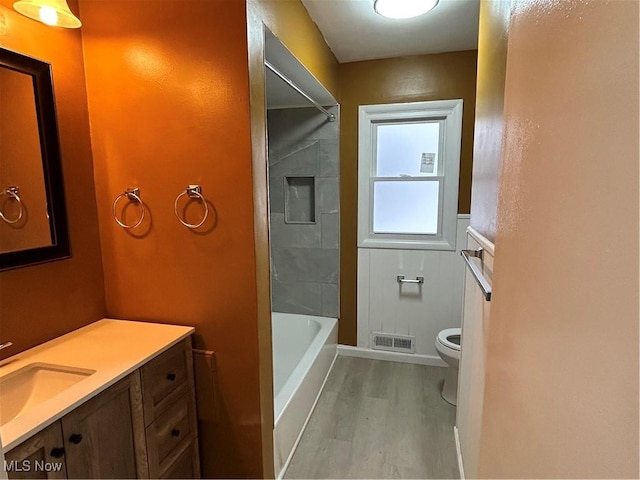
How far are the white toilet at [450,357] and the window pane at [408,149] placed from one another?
1.27m

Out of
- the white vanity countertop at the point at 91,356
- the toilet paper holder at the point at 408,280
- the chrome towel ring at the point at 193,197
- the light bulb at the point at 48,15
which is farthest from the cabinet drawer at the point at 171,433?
the toilet paper holder at the point at 408,280

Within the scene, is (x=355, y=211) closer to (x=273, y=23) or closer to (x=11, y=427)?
(x=273, y=23)

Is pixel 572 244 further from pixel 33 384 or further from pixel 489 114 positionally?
pixel 33 384

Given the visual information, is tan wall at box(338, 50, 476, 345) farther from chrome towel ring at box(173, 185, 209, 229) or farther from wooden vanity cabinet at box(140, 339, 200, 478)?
wooden vanity cabinet at box(140, 339, 200, 478)

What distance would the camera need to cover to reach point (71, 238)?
1491mm

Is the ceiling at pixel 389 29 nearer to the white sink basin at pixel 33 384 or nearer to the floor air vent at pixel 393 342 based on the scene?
the white sink basin at pixel 33 384

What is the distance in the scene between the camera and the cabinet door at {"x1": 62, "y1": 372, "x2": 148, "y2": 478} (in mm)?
1028

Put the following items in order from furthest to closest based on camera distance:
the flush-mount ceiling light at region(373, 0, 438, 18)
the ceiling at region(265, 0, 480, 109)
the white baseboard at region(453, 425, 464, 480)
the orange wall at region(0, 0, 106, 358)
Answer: the ceiling at region(265, 0, 480, 109) < the flush-mount ceiling light at region(373, 0, 438, 18) < the white baseboard at region(453, 425, 464, 480) < the orange wall at region(0, 0, 106, 358)

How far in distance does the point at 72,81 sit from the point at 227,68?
70cm

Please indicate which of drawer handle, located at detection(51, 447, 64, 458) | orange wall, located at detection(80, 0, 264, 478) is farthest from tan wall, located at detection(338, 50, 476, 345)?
drawer handle, located at detection(51, 447, 64, 458)

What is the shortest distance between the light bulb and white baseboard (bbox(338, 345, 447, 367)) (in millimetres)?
2817

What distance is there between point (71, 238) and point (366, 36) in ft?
6.98

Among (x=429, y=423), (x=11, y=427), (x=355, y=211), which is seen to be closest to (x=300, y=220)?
(x=355, y=211)

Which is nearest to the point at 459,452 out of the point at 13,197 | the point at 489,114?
the point at 489,114
